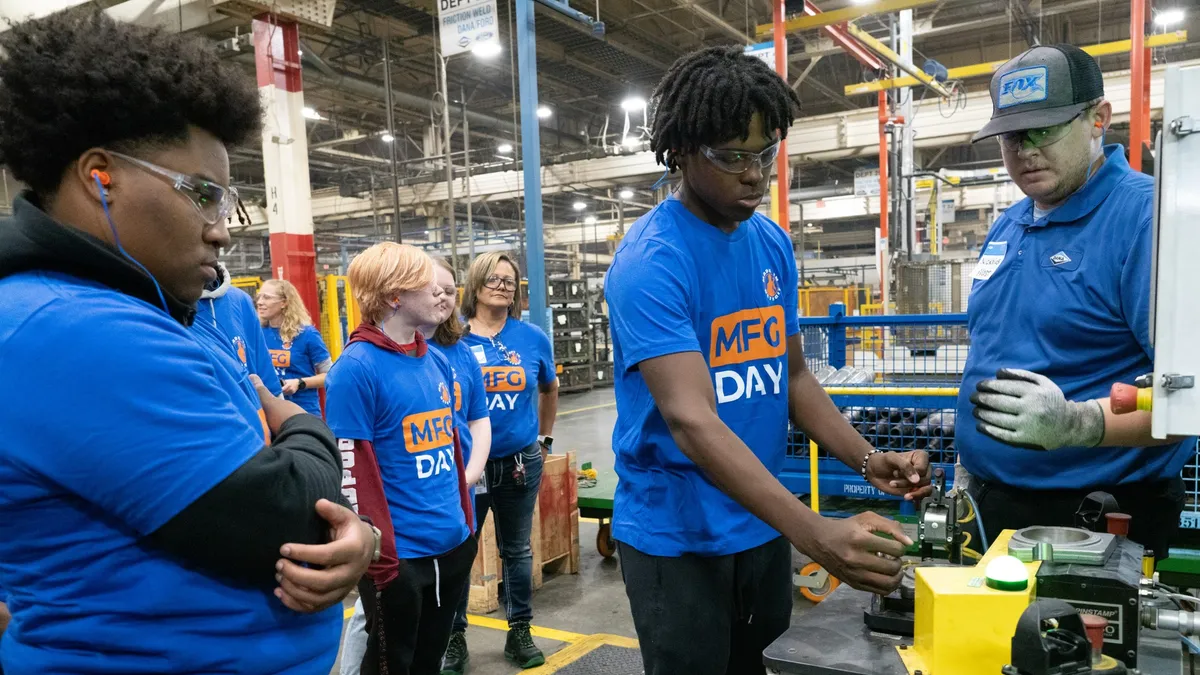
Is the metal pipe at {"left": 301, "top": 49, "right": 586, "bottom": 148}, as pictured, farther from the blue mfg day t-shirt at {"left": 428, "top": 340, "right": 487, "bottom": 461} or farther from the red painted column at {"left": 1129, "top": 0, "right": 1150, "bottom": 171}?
the blue mfg day t-shirt at {"left": 428, "top": 340, "right": 487, "bottom": 461}

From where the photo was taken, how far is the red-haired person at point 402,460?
2.16 metres

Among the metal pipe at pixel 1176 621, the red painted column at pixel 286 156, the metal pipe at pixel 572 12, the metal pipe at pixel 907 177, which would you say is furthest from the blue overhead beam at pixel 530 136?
the metal pipe at pixel 907 177

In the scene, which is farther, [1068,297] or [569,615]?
[569,615]

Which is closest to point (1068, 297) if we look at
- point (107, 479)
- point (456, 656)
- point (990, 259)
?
point (990, 259)

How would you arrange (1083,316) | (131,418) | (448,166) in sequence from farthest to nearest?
(448,166) → (1083,316) → (131,418)

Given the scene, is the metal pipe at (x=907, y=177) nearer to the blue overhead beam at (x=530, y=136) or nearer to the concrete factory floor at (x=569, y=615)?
the concrete factory floor at (x=569, y=615)

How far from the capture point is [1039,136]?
1833 mm

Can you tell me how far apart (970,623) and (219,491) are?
1.01m

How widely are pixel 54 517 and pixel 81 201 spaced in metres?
0.40

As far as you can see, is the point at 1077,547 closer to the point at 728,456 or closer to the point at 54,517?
the point at 728,456

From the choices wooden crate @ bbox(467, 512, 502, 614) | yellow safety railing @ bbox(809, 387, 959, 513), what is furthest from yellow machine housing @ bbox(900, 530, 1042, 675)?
wooden crate @ bbox(467, 512, 502, 614)

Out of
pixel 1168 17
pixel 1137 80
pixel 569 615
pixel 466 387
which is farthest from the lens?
pixel 1168 17

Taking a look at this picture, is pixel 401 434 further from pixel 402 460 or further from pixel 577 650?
pixel 577 650

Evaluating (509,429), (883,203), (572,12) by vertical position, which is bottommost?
(509,429)
